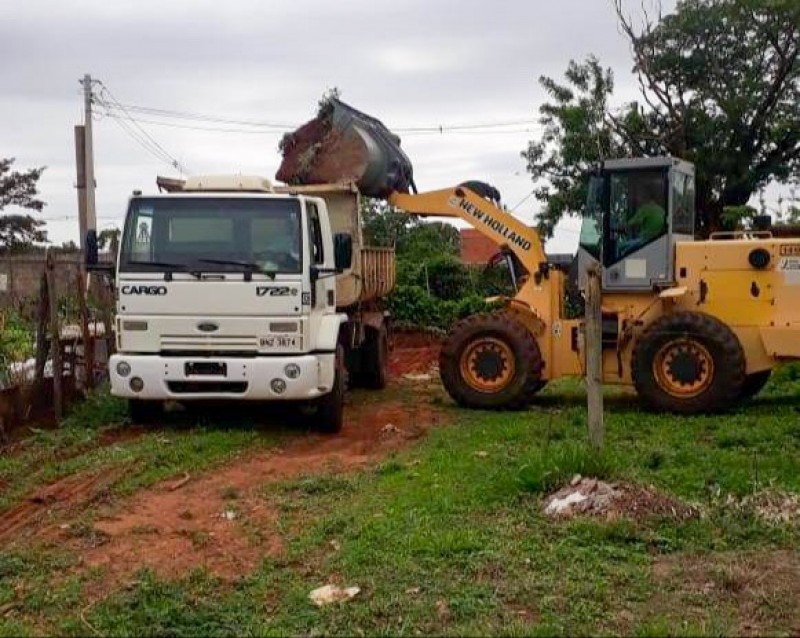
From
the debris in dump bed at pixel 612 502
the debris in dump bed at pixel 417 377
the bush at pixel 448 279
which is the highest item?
the bush at pixel 448 279

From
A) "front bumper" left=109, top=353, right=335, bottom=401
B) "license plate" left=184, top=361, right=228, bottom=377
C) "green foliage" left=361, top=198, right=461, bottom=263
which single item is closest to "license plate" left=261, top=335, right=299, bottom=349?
"front bumper" left=109, top=353, right=335, bottom=401

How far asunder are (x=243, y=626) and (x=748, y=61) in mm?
22450

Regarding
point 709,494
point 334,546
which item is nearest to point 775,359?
point 709,494

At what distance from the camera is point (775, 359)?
12.0 metres

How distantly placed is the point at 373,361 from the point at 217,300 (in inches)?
197

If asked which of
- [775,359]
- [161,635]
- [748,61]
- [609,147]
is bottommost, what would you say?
[161,635]

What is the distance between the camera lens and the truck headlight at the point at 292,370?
1071 centimetres

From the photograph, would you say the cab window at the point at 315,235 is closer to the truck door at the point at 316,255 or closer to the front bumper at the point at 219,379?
the truck door at the point at 316,255

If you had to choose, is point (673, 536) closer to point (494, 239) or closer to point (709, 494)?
point (709, 494)

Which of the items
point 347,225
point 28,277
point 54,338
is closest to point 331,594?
point 54,338

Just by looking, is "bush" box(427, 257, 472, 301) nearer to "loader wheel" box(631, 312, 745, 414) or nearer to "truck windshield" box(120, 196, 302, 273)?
"loader wheel" box(631, 312, 745, 414)

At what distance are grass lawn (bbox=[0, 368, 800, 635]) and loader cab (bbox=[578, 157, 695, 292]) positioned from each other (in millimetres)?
3153

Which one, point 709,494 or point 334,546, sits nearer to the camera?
point 334,546

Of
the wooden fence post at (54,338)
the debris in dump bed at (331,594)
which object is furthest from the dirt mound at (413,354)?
the debris in dump bed at (331,594)
